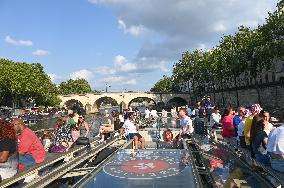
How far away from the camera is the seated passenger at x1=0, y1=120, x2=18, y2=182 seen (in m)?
6.21

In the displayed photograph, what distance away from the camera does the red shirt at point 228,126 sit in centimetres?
1227

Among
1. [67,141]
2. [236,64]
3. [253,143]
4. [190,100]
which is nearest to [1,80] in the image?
[236,64]

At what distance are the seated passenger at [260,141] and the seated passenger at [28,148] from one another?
4518 mm

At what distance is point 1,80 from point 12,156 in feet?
246

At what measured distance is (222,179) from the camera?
6.64 m

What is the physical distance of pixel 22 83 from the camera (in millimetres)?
78250

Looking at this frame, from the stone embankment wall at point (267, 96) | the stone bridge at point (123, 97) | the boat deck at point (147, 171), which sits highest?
the stone bridge at point (123, 97)

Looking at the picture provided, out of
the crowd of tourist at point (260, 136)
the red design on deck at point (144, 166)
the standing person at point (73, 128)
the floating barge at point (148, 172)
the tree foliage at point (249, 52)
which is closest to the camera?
the floating barge at point (148, 172)

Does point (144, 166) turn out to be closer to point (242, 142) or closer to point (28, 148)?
point (28, 148)

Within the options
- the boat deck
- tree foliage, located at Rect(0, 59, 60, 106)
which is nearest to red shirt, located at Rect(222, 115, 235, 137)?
the boat deck

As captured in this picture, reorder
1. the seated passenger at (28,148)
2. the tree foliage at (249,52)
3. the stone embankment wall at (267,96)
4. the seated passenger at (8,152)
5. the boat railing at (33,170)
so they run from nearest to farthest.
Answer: the boat railing at (33,170) < the seated passenger at (8,152) < the seated passenger at (28,148) < the tree foliage at (249,52) < the stone embankment wall at (267,96)

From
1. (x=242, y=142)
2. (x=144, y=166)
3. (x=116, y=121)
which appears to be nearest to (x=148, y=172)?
(x=144, y=166)

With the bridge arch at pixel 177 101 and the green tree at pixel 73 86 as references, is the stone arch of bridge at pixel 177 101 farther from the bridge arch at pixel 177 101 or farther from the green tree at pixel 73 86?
the green tree at pixel 73 86

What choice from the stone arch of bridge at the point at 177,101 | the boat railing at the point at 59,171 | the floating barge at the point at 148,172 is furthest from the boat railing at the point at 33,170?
the stone arch of bridge at the point at 177,101
